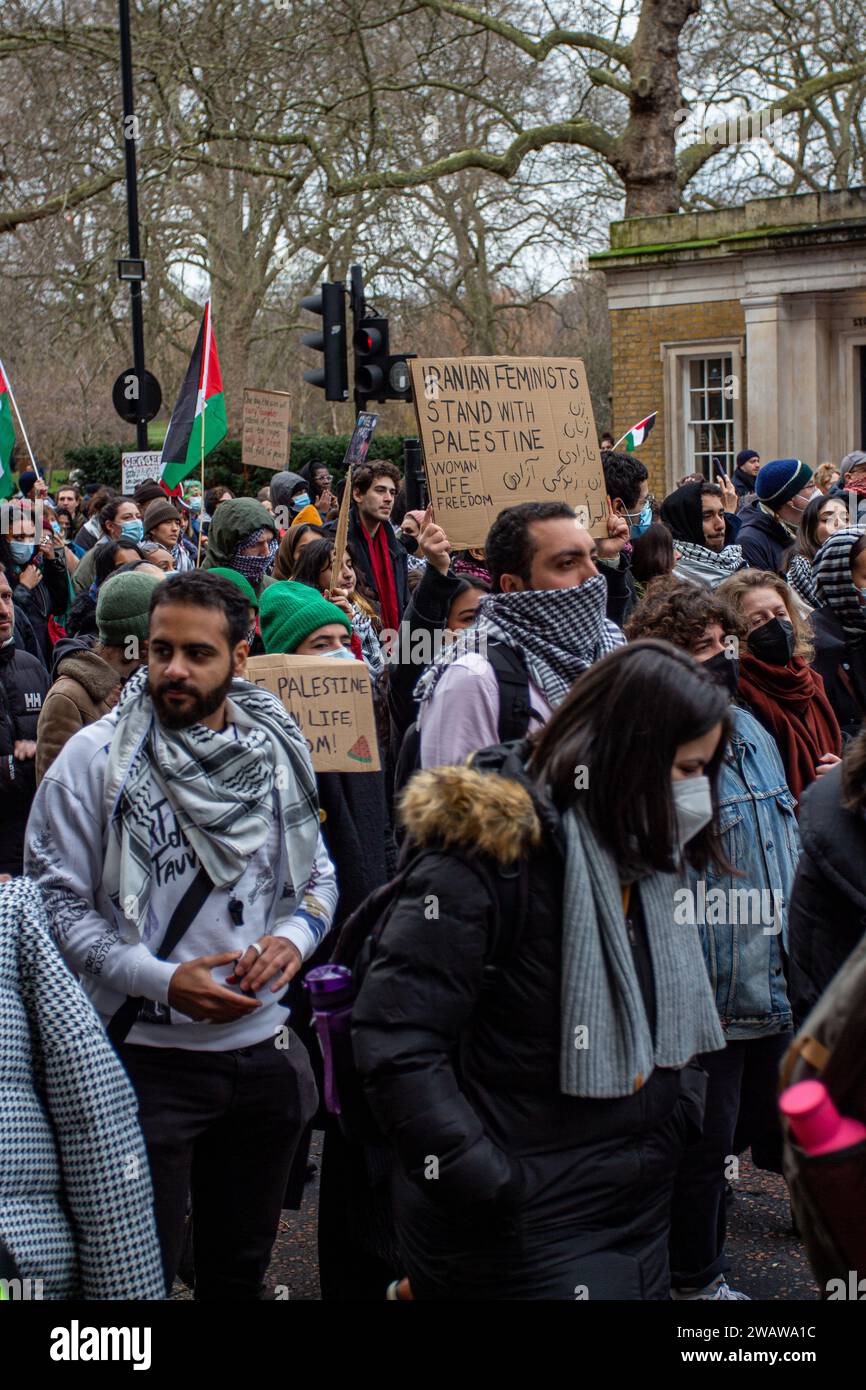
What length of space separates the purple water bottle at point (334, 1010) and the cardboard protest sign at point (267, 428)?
906 centimetres

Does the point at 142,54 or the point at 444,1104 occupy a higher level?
the point at 142,54

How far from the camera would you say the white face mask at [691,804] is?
283cm

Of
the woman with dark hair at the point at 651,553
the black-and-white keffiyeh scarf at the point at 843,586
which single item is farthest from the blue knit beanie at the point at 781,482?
the black-and-white keffiyeh scarf at the point at 843,586

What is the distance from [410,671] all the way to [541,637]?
152 cm

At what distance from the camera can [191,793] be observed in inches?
131

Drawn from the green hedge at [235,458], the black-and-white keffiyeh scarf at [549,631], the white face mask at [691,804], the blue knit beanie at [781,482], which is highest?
the green hedge at [235,458]

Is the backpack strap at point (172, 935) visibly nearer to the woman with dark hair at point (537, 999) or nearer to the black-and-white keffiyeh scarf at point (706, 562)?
the woman with dark hair at point (537, 999)

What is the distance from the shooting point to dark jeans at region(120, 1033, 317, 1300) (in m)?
3.29

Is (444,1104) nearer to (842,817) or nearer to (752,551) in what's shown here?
(842,817)

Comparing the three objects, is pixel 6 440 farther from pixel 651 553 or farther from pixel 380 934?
pixel 380 934

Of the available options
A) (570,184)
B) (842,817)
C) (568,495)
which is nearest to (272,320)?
(570,184)

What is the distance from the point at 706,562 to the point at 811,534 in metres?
0.55

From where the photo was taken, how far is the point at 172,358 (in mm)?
35094

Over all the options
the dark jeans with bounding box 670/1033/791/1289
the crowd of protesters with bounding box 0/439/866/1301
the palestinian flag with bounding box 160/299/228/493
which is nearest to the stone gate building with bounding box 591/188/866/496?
the palestinian flag with bounding box 160/299/228/493
